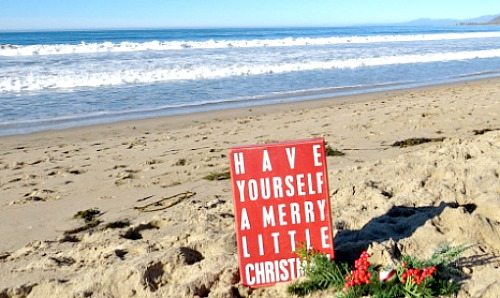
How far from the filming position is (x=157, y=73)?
19406 mm

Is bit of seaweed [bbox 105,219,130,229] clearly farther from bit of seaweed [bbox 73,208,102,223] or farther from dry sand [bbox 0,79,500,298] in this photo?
bit of seaweed [bbox 73,208,102,223]

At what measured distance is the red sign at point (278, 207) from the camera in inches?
124

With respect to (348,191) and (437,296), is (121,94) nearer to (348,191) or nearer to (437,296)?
(348,191)

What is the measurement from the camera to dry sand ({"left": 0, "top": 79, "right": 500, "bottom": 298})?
347 cm

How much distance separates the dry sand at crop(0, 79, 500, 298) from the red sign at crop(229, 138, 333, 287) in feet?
0.52

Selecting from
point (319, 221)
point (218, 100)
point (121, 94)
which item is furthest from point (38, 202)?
point (121, 94)

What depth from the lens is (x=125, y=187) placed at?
606 centimetres

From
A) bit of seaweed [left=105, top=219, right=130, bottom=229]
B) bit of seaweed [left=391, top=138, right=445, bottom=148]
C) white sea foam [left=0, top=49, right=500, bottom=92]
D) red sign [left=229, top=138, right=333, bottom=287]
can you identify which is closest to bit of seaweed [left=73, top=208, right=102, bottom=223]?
bit of seaweed [left=105, top=219, right=130, bottom=229]

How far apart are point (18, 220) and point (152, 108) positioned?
7681 millimetres

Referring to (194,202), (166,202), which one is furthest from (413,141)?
(166,202)

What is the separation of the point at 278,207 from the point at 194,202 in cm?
218

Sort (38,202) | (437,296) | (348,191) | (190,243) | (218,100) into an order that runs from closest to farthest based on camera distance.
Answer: (437,296)
(190,243)
(348,191)
(38,202)
(218,100)

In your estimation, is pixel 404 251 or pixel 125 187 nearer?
→ pixel 404 251

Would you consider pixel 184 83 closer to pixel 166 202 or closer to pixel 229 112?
pixel 229 112
